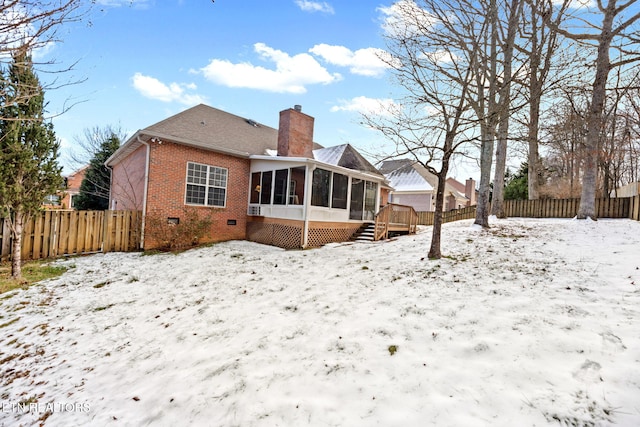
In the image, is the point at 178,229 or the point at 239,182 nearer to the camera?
the point at 178,229

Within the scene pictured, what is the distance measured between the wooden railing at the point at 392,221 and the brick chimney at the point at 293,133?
16.5 ft

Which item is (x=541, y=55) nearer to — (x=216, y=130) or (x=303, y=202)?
(x=303, y=202)

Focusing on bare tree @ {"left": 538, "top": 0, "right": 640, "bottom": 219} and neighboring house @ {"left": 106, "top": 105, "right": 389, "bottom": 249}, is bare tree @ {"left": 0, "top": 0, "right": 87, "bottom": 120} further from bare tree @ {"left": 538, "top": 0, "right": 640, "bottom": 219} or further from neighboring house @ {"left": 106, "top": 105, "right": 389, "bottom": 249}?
bare tree @ {"left": 538, "top": 0, "right": 640, "bottom": 219}

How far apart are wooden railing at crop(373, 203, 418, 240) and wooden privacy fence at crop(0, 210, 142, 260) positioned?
9.43 m

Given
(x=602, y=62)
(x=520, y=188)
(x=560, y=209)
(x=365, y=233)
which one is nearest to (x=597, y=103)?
(x=602, y=62)

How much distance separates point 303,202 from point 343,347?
8.72 metres

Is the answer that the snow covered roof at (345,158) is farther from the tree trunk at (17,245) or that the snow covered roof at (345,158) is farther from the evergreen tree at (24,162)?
the tree trunk at (17,245)

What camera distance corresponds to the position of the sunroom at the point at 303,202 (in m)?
10.9

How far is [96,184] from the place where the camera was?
18625 mm

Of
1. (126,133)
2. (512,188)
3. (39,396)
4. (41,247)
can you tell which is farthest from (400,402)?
(126,133)

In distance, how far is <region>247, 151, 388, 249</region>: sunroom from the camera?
431 inches

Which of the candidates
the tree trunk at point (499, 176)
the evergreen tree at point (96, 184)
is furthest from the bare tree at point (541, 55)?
the evergreen tree at point (96, 184)

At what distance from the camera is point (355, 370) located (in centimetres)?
280

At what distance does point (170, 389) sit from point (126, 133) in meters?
32.1
